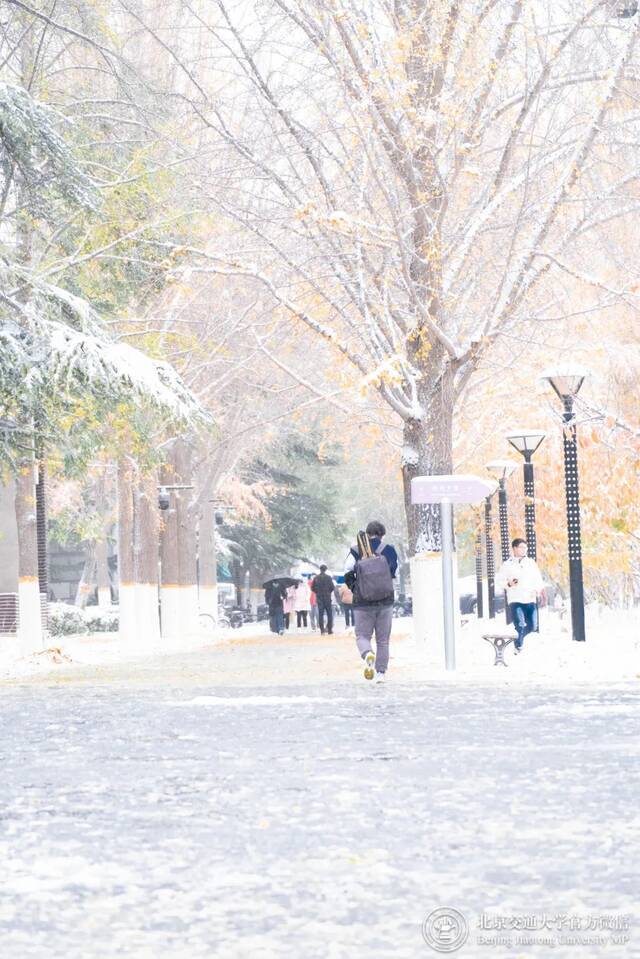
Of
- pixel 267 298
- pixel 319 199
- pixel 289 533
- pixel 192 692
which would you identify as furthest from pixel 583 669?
pixel 289 533

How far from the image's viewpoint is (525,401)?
45438 mm

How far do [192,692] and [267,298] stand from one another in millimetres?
17649

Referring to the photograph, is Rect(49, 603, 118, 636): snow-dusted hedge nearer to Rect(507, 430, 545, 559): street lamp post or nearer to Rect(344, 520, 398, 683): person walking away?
Rect(507, 430, 545, 559): street lamp post

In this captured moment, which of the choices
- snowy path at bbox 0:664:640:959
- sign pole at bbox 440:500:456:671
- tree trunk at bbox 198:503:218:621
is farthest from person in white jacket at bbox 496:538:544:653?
tree trunk at bbox 198:503:218:621

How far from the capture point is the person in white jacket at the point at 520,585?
24.0 meters

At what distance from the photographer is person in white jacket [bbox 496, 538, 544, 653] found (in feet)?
78.7

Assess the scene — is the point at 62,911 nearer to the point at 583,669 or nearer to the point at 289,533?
the point at 583,669

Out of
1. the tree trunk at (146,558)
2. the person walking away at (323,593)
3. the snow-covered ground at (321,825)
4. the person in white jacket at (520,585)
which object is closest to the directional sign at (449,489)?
the person in white jacket at (520,585)

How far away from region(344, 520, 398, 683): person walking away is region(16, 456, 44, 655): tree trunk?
46.6ft

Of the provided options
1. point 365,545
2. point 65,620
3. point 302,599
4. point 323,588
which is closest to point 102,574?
point 65,620

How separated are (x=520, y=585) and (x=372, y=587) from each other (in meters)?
5.74

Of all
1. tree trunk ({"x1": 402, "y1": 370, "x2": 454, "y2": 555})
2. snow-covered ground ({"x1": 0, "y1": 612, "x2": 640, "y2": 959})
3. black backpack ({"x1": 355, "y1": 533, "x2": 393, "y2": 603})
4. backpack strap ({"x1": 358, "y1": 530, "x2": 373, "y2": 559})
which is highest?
tree trunk ({"x1": 402, "y1": 370, "x2": 454, "y2": 555})

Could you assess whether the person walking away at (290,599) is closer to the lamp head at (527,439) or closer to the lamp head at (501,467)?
the lamp head at (501,467)

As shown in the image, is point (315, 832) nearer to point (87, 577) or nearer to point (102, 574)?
point (102, 574)
